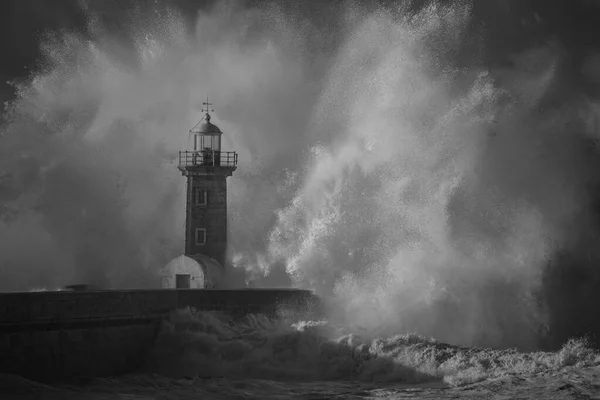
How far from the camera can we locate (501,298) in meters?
29.7

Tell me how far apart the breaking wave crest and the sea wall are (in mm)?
414

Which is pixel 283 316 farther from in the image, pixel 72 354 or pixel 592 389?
pixel 592 389

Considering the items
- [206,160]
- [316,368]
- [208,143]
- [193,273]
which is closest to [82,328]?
[316,368]

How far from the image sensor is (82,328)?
2589 centimetres

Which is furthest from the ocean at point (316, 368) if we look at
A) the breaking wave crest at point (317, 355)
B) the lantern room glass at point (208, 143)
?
the lantern room glass at point (208, 143)

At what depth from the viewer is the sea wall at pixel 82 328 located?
2447cm

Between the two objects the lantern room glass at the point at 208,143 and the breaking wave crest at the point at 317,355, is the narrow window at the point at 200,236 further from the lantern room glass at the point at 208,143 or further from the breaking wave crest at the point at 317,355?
the breaking wave crest at the point at 317,355

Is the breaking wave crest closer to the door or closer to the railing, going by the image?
the door

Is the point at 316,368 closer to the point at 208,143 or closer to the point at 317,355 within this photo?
the point at 317,355

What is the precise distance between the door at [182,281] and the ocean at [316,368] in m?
6.57

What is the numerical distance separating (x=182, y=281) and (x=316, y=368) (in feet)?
31.9

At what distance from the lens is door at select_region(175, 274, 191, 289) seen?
3584 cm

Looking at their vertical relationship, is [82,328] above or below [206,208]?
below

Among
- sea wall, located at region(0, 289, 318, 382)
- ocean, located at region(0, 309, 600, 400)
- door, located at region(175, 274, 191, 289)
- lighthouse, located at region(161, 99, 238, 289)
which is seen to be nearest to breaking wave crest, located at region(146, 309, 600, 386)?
ocean, located at region(0, 309, 600, 400)
